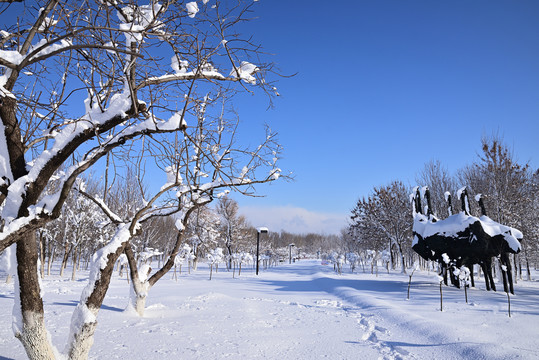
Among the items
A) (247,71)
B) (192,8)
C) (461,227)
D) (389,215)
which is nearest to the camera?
(192,8)

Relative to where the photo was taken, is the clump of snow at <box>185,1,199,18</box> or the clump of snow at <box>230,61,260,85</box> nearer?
the clump of snow at <box>185,1,199,18</box>

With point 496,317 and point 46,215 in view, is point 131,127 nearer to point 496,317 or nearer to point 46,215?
point 46,215

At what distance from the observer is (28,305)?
10.8 ft

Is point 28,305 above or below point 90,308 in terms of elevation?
above

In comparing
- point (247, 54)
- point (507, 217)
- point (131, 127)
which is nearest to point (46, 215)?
point (131, 127)

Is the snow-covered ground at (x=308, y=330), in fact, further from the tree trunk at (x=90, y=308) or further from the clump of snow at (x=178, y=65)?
the clump of snow at (x=178, y=65)

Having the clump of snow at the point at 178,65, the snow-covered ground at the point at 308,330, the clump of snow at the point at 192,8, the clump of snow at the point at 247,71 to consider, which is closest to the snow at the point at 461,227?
the snow-covered ground at the point at 308,330

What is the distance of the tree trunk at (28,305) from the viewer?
3.24m

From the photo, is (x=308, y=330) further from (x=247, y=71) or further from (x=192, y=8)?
(x=192, y=8)

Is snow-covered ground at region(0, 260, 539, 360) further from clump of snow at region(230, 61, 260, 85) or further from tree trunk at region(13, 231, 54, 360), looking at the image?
clump of snow at region(230, 61, 260, 85)

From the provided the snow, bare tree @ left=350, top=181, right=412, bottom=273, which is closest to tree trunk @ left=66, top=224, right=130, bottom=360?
the snow

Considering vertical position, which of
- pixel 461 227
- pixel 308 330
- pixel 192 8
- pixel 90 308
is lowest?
pixel 308 330

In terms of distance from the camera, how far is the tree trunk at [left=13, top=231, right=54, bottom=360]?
3240mm

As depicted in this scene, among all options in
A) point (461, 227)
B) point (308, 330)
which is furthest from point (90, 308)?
point (461, 227)
